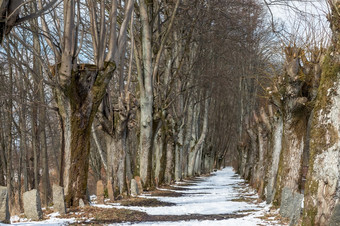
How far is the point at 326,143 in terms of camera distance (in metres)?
6.96

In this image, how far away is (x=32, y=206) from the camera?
884 cm

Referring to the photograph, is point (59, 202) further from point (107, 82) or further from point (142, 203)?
point (142, 203)

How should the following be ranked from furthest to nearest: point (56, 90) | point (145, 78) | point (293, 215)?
point (145, 78), point (56, 90), point (293, 215)

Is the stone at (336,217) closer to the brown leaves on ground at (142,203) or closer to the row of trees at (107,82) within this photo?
the row of trees at (107,82)

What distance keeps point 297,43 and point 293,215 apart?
5.88 metres

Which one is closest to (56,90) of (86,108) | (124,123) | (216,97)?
(86,108)

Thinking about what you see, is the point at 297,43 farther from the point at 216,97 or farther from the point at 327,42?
the point at 216,97

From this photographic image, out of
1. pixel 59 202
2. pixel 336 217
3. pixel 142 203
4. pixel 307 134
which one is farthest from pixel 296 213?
pixel 307 134

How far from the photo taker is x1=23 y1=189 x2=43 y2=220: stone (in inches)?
347

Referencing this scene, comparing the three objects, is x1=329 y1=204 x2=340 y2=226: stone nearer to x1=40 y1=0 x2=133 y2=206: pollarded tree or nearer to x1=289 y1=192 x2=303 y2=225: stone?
x1=289 y1=192 x2=303 y2=225: stone

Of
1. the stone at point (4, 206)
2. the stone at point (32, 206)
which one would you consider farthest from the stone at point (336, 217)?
the stone at point (32, 206)

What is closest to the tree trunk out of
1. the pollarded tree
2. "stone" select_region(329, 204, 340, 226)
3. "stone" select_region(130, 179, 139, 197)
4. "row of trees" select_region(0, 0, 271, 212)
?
"row of trees" select_region(0, 0, 271, 212)

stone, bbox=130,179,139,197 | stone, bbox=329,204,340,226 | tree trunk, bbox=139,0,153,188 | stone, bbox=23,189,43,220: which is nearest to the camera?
stone, bbox=329,204,340,226

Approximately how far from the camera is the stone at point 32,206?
8805mm
